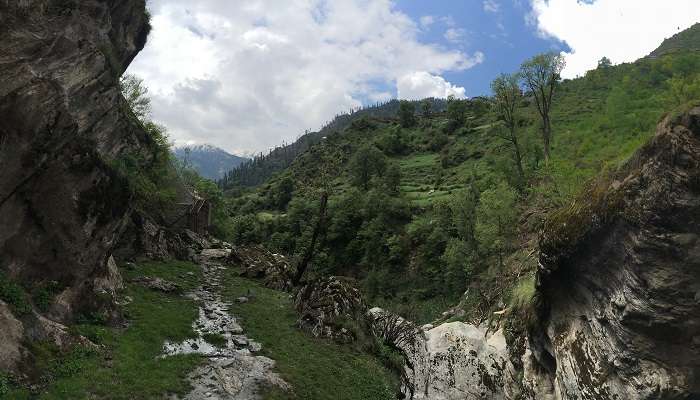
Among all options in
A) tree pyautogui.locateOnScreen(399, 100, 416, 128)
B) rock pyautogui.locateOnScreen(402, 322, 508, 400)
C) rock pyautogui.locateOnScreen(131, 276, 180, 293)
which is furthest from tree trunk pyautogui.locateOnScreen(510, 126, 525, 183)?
tree pyautogui.locateOnScreen(399, 100, 416, 128)

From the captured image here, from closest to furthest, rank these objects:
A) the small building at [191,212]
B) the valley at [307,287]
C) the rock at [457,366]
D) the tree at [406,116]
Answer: the valley at [307,287]
the rock at [457,366]
the small building at [191,212]
the tree at [406,116]

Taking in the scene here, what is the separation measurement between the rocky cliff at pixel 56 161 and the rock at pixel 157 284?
466 centimetres

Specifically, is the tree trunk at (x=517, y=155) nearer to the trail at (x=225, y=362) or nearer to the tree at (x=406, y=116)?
the trail at (x=225, y=362)

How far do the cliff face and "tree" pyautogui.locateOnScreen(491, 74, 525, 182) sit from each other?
46.8 metres

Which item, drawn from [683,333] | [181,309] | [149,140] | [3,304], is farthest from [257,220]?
[683,333]

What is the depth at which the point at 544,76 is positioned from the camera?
5294cm

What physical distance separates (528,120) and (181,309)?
197ft

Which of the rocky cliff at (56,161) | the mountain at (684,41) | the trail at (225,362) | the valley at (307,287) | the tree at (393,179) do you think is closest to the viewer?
the valley at (307,287)

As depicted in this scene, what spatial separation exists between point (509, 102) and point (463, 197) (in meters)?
16.4

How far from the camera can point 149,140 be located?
1767 inches

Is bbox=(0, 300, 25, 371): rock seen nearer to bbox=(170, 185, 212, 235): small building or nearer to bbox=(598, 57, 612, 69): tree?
bbox=(170, 185, 212, 235): small building

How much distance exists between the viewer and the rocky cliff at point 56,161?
690 inches

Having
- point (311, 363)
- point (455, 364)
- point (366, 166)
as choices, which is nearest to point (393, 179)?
point (366, 166)

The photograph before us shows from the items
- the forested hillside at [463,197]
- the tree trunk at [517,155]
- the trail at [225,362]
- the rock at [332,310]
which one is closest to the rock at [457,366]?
the forested hillside at [463,197]
